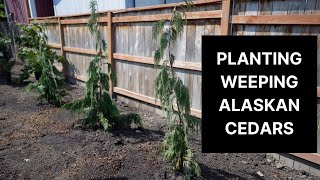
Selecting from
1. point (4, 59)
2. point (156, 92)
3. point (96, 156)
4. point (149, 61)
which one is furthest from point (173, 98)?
point (4, 59)

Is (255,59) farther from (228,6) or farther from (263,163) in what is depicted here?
(263,163)

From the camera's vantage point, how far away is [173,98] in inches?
109

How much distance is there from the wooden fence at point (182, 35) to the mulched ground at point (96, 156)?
3.16 ft

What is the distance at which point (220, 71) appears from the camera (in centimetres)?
361

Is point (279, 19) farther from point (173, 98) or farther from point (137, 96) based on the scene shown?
point (137, 96)

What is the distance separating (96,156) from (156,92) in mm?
1387

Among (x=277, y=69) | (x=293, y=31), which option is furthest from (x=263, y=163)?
(x=293, y=31)

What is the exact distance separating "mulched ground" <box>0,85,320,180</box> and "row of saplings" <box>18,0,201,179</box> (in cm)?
23

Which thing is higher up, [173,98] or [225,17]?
[225,17]

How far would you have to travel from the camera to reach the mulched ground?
318cm

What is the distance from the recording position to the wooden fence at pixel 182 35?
121 inches

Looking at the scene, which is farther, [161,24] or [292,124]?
[292,124]

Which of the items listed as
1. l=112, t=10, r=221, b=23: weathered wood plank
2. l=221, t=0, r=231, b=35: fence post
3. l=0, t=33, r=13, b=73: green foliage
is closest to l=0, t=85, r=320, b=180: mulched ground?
l=221, t=0, r=231, b=35: fence post

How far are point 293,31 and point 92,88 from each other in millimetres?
2931
